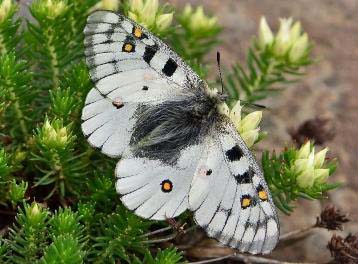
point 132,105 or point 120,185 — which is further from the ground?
point 132,105

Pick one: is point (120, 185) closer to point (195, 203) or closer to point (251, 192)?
point (195, 203)

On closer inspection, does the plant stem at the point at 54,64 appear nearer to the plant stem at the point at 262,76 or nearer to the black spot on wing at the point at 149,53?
the black spot on wing at the point at 149,53

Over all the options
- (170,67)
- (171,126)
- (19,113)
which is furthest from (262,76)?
(19,113)

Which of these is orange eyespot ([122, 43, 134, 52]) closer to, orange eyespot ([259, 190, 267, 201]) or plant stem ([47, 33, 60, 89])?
plant stem ([47, 33, 60, 89])

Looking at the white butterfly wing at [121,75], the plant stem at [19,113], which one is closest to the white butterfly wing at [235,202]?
the white butterfly wing at [121,75]

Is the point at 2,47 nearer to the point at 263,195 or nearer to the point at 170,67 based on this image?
the point at 170,67

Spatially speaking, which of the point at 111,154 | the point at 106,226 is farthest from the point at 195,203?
the point at 106,226
